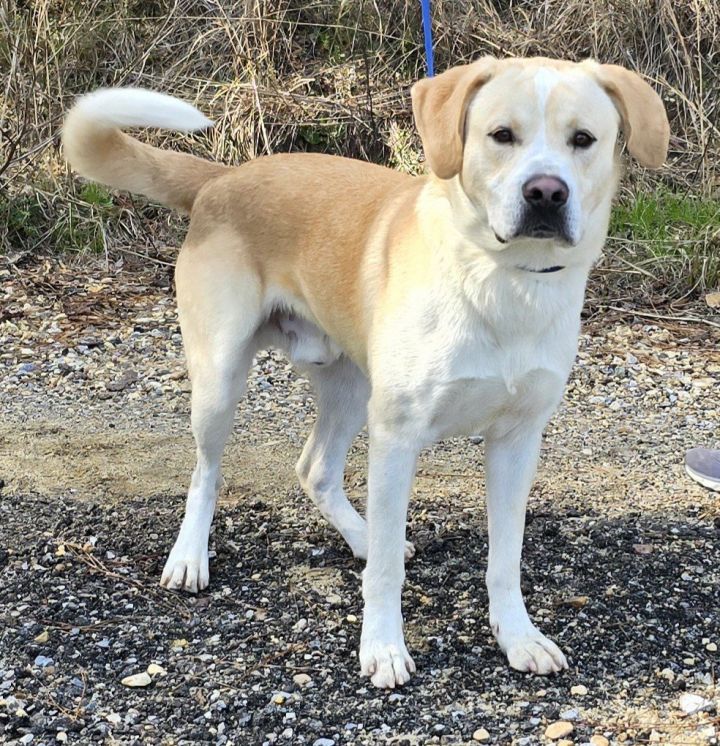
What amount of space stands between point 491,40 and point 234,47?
1.81 m

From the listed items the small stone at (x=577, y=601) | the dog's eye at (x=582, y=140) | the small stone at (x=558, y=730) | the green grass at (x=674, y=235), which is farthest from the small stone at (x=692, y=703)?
the green grass at (x=674, y=235)

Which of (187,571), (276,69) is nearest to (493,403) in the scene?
(187,571)

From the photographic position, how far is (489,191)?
2438mm

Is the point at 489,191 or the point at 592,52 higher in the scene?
the point at 489,191

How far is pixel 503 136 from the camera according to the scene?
2416mm

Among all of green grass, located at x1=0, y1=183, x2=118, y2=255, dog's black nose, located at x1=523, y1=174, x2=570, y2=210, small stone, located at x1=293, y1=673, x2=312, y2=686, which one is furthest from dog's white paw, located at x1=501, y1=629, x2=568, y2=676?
green grass, located at x1=0, y1=183, x2=118, y2=255

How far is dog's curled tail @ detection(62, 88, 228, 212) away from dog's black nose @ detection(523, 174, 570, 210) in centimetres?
115

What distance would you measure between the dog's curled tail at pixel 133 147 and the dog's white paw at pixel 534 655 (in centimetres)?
171

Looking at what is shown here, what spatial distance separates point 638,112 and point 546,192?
40 centimetres

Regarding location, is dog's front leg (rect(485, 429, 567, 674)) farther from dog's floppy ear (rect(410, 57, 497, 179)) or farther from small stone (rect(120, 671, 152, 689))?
small stone (rect(120, 671, 152, 689))

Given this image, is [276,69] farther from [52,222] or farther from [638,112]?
[638,112]

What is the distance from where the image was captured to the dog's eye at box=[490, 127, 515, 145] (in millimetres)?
2408

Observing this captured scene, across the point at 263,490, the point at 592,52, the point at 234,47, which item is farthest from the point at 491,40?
the point at 263,490

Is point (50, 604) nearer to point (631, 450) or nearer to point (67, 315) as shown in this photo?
point (631, 450)
